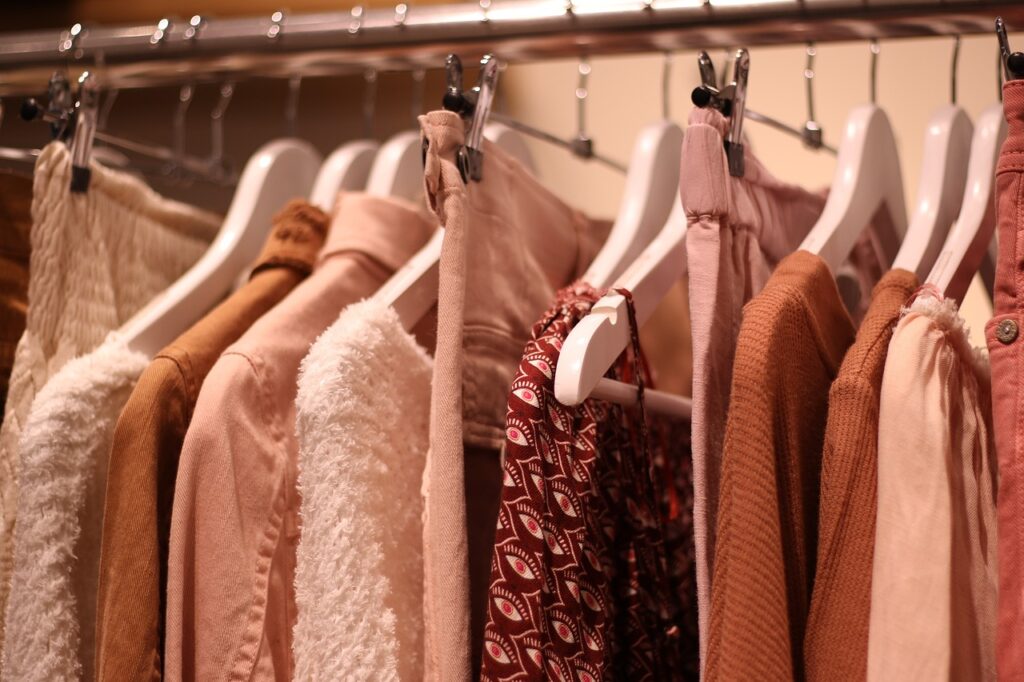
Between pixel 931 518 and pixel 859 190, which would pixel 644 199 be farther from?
pixel 931 518

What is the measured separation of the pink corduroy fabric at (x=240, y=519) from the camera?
662 millimetres

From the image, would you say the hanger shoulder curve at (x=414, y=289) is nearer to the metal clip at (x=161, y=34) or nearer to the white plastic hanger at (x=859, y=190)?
the white plastic hanger at (x=859, y=190)

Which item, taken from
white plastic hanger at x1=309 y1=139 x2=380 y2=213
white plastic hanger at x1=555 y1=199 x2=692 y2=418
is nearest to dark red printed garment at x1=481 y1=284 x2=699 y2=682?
white plastic hanger at x1=555 y1=199 x2=692 y2=418

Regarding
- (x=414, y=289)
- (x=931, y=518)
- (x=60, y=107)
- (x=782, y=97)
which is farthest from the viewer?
(x=782, y=97)

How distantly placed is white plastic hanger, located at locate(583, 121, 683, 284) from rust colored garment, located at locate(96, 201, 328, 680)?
292mm

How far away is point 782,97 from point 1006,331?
802 mm

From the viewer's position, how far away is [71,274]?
827mm

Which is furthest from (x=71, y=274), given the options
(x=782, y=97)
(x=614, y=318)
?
(x=782, y=97)

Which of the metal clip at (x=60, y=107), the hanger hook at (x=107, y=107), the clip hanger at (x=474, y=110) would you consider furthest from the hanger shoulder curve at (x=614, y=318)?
the hanger hook at (x=107, y=107)

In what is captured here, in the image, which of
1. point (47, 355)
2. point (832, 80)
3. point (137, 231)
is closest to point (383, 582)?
point (47, 355)

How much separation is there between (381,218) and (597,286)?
0.20 meters

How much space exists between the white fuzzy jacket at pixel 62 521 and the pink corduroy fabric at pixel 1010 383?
22.4 inches

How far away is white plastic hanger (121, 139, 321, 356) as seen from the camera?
825 mm

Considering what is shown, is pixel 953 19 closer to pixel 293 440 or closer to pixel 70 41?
pixel 293 440
